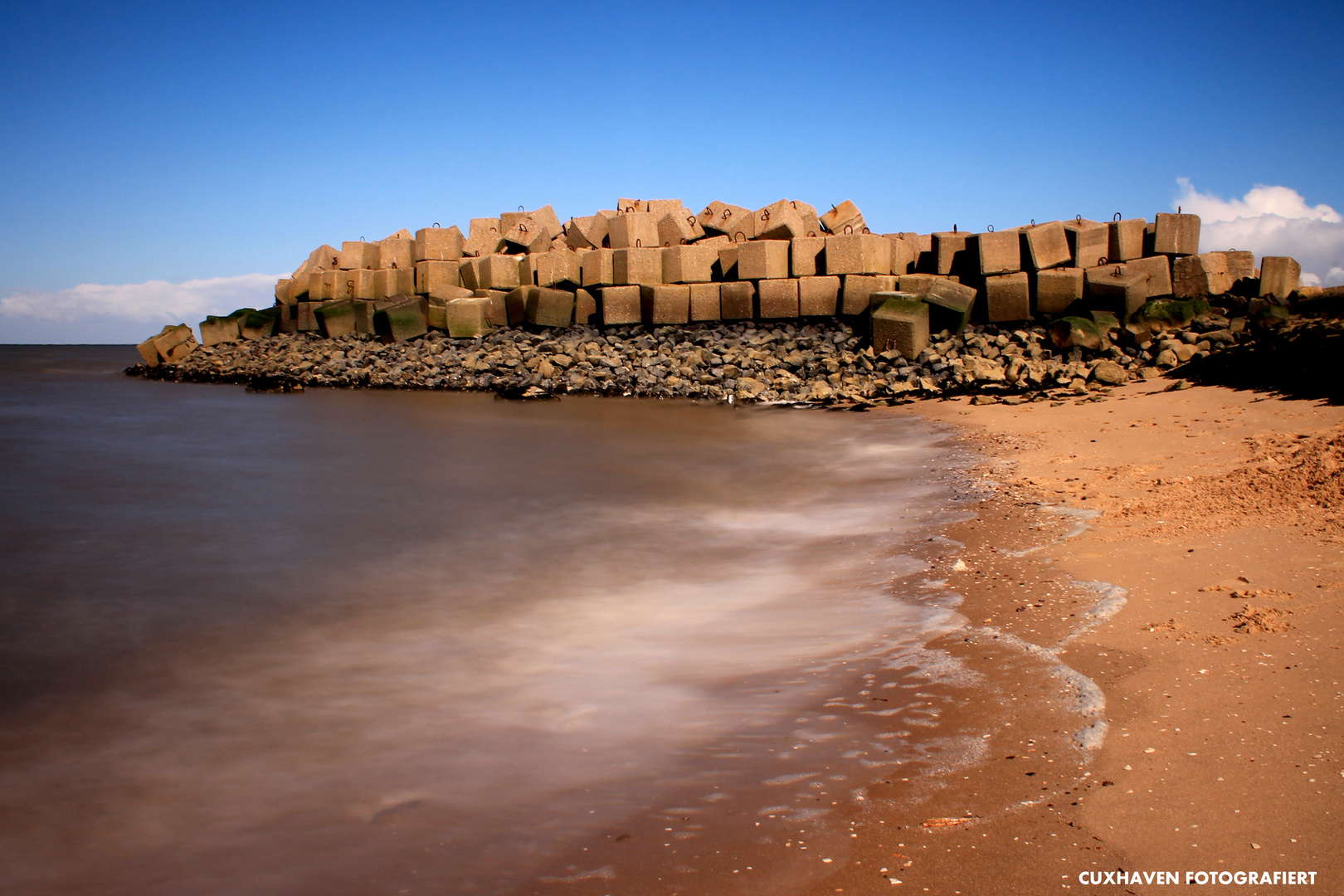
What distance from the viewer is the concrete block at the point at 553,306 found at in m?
14.9

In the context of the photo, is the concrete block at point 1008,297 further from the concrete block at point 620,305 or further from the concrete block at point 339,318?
the concrete block at point 339,318

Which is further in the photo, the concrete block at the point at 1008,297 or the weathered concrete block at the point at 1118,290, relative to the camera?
the concrete block at the point at 1008,297

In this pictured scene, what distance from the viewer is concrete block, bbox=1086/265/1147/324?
10859mm

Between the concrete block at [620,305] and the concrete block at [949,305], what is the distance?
15.6 ft

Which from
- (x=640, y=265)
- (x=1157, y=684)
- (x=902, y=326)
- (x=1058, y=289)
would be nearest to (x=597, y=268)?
(x=640, y=265)

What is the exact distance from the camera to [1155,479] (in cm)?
491

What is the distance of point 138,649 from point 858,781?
2983mm

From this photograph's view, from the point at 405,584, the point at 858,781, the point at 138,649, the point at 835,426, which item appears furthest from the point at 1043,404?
the point at 138,649

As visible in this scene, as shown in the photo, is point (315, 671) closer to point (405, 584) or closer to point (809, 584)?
point (405, 584)

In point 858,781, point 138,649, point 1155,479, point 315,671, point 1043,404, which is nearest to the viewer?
point 858,781

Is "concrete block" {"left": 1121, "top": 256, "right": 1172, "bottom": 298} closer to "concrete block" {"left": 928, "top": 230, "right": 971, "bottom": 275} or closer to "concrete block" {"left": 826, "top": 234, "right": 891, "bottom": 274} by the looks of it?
"concrete block" {"left": 928, "top": 230, "right": 971, "bottom": 275}

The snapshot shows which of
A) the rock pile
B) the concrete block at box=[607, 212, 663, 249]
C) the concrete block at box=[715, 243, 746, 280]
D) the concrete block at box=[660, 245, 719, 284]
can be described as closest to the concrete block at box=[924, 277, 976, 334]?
the rock pile

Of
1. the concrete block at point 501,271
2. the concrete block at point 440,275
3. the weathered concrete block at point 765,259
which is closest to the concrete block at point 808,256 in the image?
the weathered concrete block at point 765,259

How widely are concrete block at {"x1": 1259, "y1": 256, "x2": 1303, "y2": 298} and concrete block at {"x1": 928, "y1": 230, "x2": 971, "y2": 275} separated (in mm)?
3597
